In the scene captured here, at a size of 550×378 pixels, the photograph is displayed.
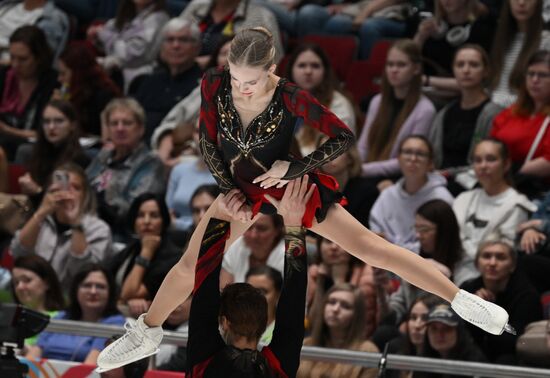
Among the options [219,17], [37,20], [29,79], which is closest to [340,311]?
[219,17]

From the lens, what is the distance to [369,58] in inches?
323

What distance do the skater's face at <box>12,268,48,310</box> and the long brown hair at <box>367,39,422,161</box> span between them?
2111 millimetres

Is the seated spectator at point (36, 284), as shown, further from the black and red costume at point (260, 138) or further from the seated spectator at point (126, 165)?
the black and red costume at point (260, 138)

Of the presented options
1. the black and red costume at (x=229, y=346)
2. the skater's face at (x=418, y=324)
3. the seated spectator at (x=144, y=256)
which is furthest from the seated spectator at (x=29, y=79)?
the black and red costume at (x=229, y=346)

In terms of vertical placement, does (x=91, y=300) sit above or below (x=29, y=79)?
below

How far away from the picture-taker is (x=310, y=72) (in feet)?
24.0

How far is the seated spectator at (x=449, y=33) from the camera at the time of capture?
7.62 m

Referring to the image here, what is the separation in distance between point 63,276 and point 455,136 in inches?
93.8

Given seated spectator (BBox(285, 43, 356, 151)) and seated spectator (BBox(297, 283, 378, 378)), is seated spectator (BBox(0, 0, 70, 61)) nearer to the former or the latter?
seated spectator (BBox(285, 43, 356, 151))

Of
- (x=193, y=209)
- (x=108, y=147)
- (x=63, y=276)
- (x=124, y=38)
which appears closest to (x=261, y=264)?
(x=193, y=209)

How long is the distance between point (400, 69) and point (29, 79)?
2.77m

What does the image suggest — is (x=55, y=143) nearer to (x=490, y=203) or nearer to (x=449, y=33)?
(x=449, y=33)

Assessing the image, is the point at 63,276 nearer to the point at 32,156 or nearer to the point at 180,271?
the point at 32,156

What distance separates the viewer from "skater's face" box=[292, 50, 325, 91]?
24.0ft
